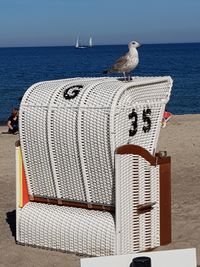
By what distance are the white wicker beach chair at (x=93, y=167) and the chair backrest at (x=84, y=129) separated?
1 centimetres

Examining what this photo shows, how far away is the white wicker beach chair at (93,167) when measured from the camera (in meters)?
7.95

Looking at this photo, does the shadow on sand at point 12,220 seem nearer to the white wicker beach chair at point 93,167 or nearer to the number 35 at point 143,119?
the white wicker beach chair at point 93,167

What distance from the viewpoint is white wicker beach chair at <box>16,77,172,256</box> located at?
7.95 metres

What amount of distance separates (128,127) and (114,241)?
133 centimetres

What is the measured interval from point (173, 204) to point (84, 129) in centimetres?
369

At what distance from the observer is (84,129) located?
26.2 feet

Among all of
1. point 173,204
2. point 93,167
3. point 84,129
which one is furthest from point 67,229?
point 173,204

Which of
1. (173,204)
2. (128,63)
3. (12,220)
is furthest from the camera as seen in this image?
(173,204)

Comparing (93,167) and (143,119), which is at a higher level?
(143,119)

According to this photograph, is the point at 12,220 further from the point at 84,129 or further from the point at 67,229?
the point at 84,129

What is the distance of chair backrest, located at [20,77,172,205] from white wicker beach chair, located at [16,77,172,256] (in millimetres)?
12

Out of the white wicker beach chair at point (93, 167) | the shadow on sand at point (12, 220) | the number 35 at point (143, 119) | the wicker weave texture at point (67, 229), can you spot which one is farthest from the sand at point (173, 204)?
the number 35 at point (143, 119)

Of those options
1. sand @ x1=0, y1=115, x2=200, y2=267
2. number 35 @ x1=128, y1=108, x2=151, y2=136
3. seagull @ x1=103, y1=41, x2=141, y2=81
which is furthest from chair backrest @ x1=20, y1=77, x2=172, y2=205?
sand @ x1=0, y1=115, x2=200, y2=267

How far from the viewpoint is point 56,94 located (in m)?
8.38
